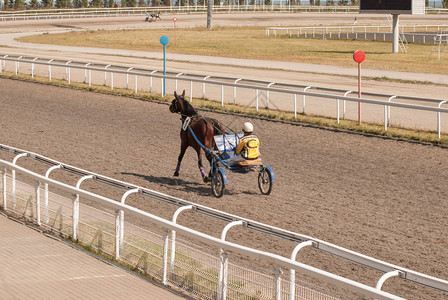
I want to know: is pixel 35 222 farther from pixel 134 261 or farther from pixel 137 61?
pixel 137 61

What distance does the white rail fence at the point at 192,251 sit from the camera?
17.1 feet

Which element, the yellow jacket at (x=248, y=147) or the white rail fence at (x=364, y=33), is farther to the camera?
the white rail fence at (x=364, y=33)

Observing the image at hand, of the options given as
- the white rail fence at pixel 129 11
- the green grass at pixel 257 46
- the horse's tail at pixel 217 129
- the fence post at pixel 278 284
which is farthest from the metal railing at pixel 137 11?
the fence post at pixel 278 284

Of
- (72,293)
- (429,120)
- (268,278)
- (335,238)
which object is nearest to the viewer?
(268,278)

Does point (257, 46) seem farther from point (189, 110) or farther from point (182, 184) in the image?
point (189, 110)

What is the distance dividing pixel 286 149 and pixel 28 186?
19.2 feet

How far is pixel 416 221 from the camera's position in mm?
8773

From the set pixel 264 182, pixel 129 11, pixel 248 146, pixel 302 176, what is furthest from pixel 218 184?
pixel 129 11

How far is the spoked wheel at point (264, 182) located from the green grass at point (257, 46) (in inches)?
822

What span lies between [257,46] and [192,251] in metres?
38.5

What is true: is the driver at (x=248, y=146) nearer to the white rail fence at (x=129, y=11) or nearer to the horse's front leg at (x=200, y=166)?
the horse's front leg at (x=200, y=166)

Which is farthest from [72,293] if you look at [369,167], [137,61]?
[137,61]

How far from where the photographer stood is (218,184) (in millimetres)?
10000

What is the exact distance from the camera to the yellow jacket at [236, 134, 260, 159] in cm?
963
